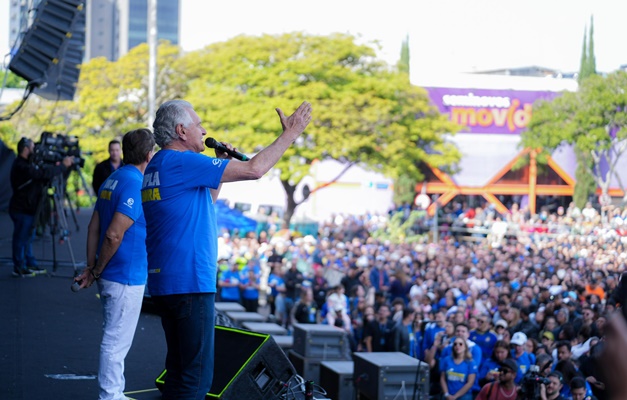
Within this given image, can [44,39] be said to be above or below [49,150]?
above

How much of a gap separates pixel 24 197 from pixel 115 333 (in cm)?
526

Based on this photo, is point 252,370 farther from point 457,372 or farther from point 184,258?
point 457,372

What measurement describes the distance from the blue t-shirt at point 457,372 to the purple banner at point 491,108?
38.4m

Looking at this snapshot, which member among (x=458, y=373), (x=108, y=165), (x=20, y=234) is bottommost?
(x=458, y=373)

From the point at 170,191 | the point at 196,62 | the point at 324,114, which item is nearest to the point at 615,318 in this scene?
the point at 170,191

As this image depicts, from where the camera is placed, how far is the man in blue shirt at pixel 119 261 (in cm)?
443

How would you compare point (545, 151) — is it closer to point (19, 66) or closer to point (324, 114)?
point (324, 114)

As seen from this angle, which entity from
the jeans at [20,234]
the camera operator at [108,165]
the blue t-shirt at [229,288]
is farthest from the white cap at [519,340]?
the blue t-shirt at [229,288]

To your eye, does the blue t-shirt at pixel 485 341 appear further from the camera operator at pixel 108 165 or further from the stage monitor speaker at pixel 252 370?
the stage monitor speaker at pixel 252 370

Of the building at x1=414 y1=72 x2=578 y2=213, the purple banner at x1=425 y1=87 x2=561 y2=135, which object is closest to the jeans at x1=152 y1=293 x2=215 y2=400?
the building at x1=414 y1=72 x2=578 y2=213

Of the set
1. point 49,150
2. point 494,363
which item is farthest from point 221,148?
point 494,363

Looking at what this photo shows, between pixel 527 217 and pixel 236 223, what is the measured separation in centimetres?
1917

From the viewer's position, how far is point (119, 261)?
4488 millimetres

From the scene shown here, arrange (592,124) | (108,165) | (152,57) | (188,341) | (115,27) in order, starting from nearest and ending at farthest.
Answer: (188,341) < (108,165) < (152,57) < (592,124) < (115,27)
